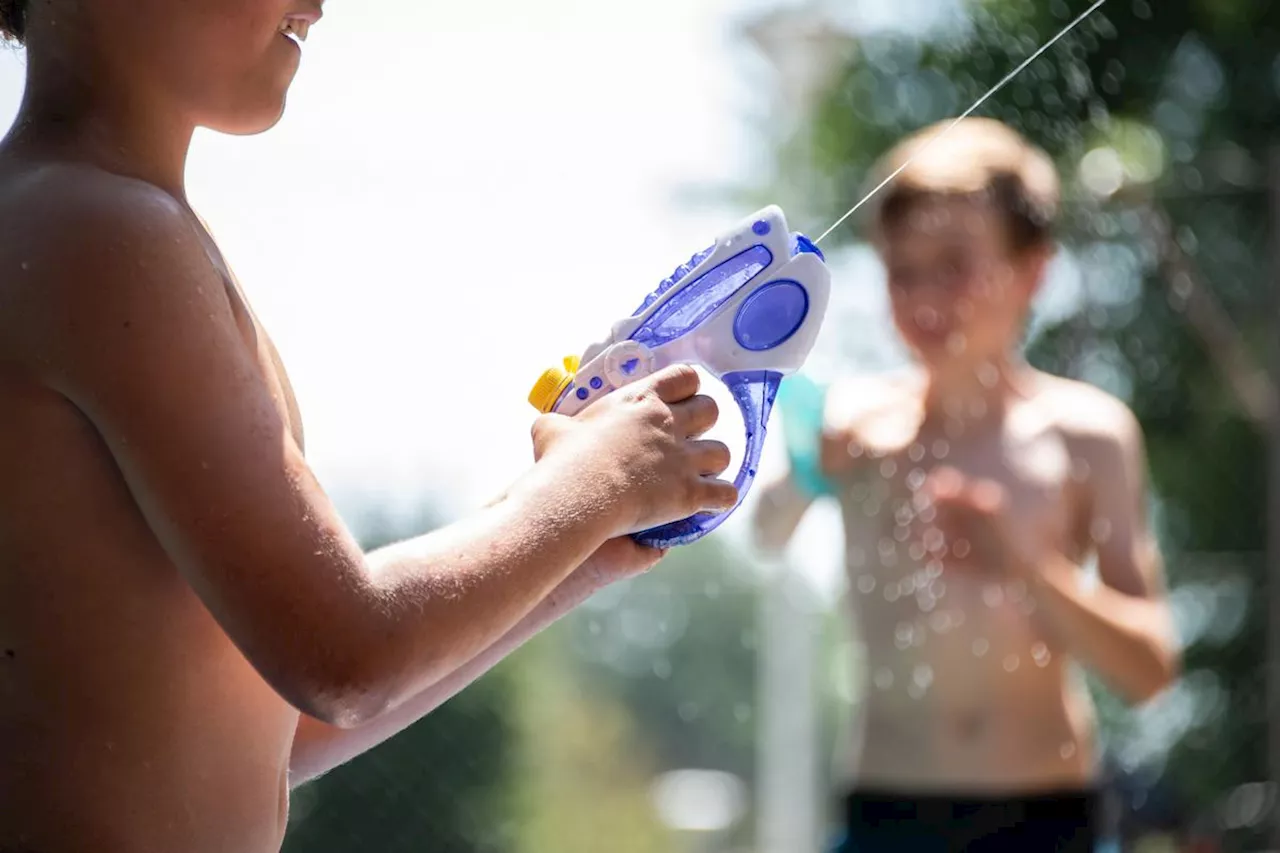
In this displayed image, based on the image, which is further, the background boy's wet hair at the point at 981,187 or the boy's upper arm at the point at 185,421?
the background boy's wet hair at the point at 981,187

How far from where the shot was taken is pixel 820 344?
2.24m

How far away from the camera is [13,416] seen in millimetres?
513

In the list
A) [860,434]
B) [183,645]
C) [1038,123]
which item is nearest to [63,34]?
[183,645]

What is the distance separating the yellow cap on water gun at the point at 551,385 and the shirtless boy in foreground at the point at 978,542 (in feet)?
2.90

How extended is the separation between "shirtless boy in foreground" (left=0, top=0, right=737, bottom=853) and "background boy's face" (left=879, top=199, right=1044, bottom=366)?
98cm

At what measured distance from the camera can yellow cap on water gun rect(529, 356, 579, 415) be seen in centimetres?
64

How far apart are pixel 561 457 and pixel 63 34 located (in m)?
0.25

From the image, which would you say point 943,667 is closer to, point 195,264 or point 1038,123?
point 195,264

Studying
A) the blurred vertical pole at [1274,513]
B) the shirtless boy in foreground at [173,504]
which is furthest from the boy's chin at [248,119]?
the blurred vertical pole at [1274,513]

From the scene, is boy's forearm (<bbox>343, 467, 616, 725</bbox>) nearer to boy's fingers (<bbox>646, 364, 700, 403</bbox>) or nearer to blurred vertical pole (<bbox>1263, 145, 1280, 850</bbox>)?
boy's fingers (<bbox>646, 364, 700, 403</bbox>)

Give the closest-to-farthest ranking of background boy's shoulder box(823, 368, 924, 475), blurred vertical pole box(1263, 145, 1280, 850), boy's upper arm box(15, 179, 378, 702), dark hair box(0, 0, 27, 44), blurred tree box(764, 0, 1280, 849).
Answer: boy's upper arm box(15, 179, 378, 702), dark hair box(0, 0, 27, 44), background boy's shoulder box(823, 368, 924, 475), blurred vertical pole box(1263, 145, 1280, 850), blurred tree box(764, 0, 1280, 849)

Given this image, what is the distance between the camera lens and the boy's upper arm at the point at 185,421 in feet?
1.58

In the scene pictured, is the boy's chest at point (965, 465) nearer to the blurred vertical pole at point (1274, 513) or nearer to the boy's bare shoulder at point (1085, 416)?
the boy's bare shoulder at point (1085, 416)

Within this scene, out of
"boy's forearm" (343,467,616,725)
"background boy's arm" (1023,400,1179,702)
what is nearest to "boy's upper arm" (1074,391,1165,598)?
"background boy's arm" (1023,400,1179,702)
